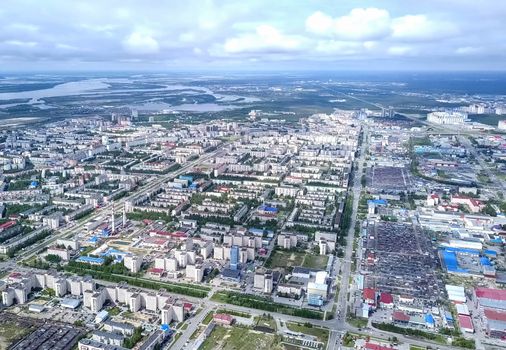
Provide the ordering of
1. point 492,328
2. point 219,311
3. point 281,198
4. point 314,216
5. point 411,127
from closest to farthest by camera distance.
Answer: point 492,328 → point 219,311 → point 314,216 → point 281,198 → point 411,127

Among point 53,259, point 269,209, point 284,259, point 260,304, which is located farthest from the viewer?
point 269,209

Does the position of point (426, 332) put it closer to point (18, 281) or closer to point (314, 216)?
point (314, 216)

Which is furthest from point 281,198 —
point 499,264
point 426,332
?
point 426,332

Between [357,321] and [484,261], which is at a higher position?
[484,261]

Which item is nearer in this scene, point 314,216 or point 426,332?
point 426,332

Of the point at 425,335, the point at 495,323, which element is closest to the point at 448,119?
the point at 495,323

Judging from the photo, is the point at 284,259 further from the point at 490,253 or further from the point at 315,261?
the point at 490,253
